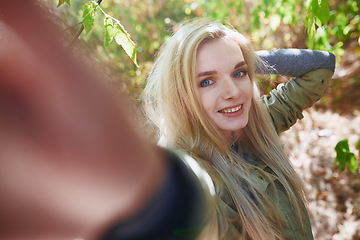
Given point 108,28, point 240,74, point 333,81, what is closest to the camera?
point 108,28

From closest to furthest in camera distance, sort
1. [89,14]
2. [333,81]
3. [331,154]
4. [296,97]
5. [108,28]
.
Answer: [89,14] → [108,28] → [296,97] → [331,154] → [333,81]

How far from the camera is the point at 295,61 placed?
6.96ft

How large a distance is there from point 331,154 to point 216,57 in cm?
369

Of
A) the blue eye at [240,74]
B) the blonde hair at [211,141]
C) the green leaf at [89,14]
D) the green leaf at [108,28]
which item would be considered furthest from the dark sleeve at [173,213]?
the blue eye at [240,74]

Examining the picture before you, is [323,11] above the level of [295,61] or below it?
above

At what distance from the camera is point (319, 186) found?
3.92m

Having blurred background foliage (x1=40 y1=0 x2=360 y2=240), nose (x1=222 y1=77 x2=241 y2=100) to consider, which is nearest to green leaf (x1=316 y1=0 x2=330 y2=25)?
blurred background foliage (x1=40 y1=0 x2=360 y2=240)

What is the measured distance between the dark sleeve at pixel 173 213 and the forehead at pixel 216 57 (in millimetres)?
1157

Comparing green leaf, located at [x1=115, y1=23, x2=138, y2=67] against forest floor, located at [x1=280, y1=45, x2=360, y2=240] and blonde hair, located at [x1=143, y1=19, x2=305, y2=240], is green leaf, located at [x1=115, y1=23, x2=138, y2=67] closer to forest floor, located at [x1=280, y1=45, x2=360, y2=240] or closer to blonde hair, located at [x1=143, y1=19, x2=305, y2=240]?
blonde hair, located at [x1=143, y1=19, x2=305, y2=240]

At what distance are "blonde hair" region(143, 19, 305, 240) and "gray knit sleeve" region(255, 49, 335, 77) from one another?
1.44 ft

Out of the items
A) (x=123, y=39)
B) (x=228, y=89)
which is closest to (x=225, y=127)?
(x=228, y=89)

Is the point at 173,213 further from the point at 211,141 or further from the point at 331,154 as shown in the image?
the point at 331,154

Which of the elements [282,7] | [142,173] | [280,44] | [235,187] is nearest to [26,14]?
[142,173]

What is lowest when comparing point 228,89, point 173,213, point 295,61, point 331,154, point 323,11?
point 331,154
